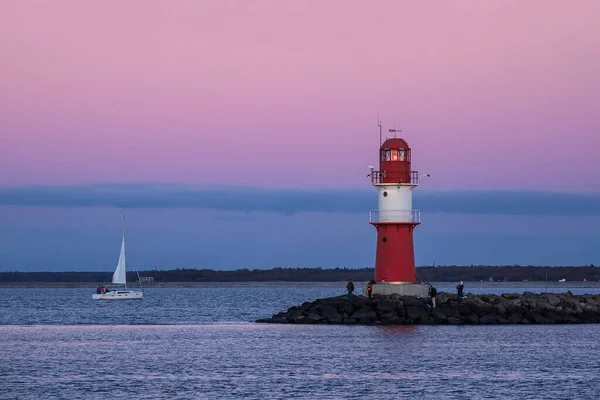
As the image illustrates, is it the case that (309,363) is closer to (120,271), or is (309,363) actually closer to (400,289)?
(400,289)

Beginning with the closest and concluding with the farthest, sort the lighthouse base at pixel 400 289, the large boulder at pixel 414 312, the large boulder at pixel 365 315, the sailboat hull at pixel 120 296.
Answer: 1. the large boulder at pixel 414 312
2. the large boulder at pixel 365 315
3. the lighthouse base at pixel 400 289
4. the sailboat hull at pixel 120 296

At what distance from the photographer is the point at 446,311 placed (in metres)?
52.7

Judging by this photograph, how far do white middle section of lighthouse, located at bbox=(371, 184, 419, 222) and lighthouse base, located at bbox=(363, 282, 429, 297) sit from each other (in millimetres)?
3118

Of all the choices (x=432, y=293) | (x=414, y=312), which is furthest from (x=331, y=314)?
(x=432, y=293)

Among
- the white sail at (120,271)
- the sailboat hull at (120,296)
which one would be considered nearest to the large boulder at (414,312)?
the sailboat hull at (120,296)

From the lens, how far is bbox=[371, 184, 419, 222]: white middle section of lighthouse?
5172 centimetres

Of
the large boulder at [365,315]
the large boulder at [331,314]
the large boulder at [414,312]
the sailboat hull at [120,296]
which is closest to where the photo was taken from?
the large boulder at [414,312]

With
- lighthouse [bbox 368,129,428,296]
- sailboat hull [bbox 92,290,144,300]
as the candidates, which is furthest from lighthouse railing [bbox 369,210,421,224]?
sailboat hull [bbox 92,290,144,300]

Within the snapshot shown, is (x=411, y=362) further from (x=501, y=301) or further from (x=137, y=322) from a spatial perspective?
(x=137, y=322)

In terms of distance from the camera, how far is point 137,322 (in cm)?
6375

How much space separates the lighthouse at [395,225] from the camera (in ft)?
169

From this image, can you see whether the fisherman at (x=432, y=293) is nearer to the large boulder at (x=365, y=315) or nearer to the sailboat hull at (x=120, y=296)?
the large boulder at (x=365, y=315)

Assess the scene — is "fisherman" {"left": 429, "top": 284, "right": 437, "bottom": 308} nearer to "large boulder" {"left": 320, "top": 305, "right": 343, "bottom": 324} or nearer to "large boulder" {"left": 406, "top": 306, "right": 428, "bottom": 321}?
"large boulder" {"left": 406, "top": 306, "right": 428, "bottom": 321}

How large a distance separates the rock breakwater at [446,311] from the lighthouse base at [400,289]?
36 cm
